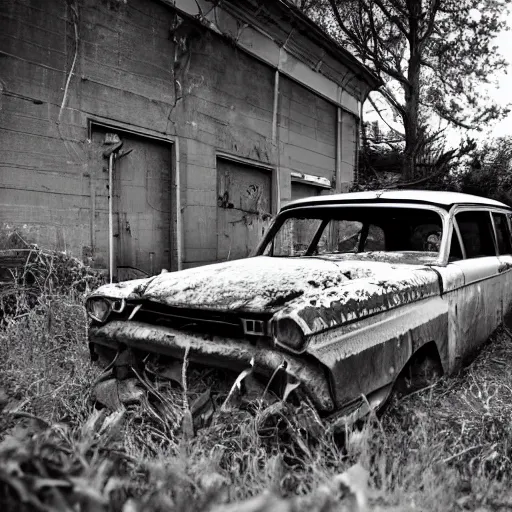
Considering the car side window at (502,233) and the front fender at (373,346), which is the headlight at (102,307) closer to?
the front fender at (373,346)

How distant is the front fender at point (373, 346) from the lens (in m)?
1.91

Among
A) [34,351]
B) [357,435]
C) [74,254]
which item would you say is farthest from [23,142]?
[357,435]

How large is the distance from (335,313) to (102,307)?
1.45 m

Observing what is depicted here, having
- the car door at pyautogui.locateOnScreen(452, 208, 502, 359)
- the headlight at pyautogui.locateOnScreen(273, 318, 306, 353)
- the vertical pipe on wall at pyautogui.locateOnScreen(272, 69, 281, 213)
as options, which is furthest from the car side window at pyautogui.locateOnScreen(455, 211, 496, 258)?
the vertical pipe on wall at pyautogui.locateOnScreen(272, 69, 281, 213)

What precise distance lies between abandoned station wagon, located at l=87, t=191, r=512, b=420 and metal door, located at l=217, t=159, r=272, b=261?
11.3ft

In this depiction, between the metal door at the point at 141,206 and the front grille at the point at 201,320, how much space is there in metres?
3.21

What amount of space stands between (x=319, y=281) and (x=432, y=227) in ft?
5.90

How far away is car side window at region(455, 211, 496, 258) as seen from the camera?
3535 mm

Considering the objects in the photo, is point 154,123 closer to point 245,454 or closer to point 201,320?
point 201,320

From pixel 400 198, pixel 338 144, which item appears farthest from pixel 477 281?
pixel 338 144

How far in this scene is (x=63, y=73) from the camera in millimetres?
4902

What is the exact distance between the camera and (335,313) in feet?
6.57

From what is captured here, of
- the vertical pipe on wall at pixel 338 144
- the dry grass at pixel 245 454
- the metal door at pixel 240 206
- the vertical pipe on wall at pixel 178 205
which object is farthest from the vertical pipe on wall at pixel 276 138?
the dry grass at pixel 245 454

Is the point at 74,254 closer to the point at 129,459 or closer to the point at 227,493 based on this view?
the point at 129,459
